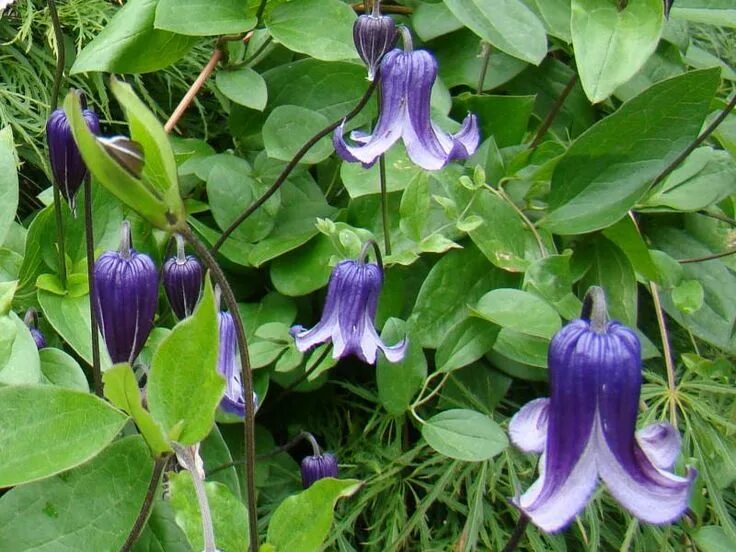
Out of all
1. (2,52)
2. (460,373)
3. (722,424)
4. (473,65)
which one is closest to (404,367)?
(460,373)

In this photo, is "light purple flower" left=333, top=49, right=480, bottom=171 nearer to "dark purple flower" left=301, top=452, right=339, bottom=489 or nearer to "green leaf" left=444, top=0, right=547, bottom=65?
"green leaf" left=444, top=0, right=547, bottom=65

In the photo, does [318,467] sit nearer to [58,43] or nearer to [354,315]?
[354,315]

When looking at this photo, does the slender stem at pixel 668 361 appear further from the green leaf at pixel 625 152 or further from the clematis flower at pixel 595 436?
the clematis flower at pixel 595 436

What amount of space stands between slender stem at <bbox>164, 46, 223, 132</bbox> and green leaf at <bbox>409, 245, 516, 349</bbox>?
1.21 feet

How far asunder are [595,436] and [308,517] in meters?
0.22

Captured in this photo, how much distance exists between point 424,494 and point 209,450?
0.26 metres

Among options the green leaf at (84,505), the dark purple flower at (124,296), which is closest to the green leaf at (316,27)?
the dark purple flower at (124,296)

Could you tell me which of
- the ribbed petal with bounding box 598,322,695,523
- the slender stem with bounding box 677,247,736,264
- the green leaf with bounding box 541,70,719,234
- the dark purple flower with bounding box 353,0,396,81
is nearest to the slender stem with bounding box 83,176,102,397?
the dark purple flower with bounding box 353,0,396,81

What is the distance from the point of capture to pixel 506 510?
1.00 m

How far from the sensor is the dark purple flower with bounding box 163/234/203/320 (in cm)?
84

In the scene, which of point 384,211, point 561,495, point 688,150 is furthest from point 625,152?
point 561,495

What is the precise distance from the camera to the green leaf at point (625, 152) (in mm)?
1050

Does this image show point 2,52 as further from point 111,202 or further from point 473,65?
point 473,65

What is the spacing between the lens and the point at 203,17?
1088 millimetres
